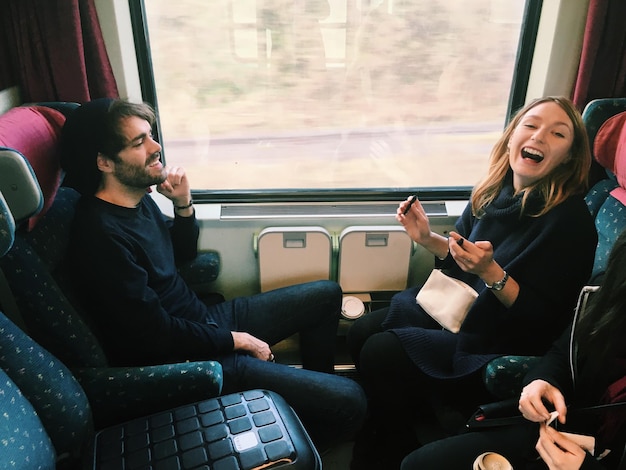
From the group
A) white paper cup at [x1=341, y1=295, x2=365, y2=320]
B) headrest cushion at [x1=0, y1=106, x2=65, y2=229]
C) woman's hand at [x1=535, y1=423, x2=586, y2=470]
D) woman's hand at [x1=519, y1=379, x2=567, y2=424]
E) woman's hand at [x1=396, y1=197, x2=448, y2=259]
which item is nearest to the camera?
woman's hand at [x1=535, y1=423, x2=586, y2=470]

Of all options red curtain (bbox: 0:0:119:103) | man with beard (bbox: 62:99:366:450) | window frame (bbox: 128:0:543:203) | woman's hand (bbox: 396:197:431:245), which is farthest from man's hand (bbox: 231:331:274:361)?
red curtain (bbox: 0:0:119:103)

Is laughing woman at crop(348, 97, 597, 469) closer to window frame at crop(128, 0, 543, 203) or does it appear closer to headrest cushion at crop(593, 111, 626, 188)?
headrest cushion at crop(593, 111, 626, 188)

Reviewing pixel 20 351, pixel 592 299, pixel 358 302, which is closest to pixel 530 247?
pixel 592 299

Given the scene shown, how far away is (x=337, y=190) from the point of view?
226cm

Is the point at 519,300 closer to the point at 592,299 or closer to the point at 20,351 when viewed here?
the point at 592,299

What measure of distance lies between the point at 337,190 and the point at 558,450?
1402 mm

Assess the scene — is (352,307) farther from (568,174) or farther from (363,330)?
(568,174)

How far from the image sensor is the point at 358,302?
2113mm

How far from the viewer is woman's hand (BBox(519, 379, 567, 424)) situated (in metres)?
1.19

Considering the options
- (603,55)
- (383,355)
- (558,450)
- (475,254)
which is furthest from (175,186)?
(603,55)

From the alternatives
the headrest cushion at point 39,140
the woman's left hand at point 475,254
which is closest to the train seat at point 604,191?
the woman's left hand at point 475,254

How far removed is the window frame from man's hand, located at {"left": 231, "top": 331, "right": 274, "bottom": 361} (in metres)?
0.75

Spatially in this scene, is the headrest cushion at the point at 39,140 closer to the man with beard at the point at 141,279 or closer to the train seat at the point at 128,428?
the man with beard at the point at 141,279

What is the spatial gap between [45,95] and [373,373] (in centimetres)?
147
